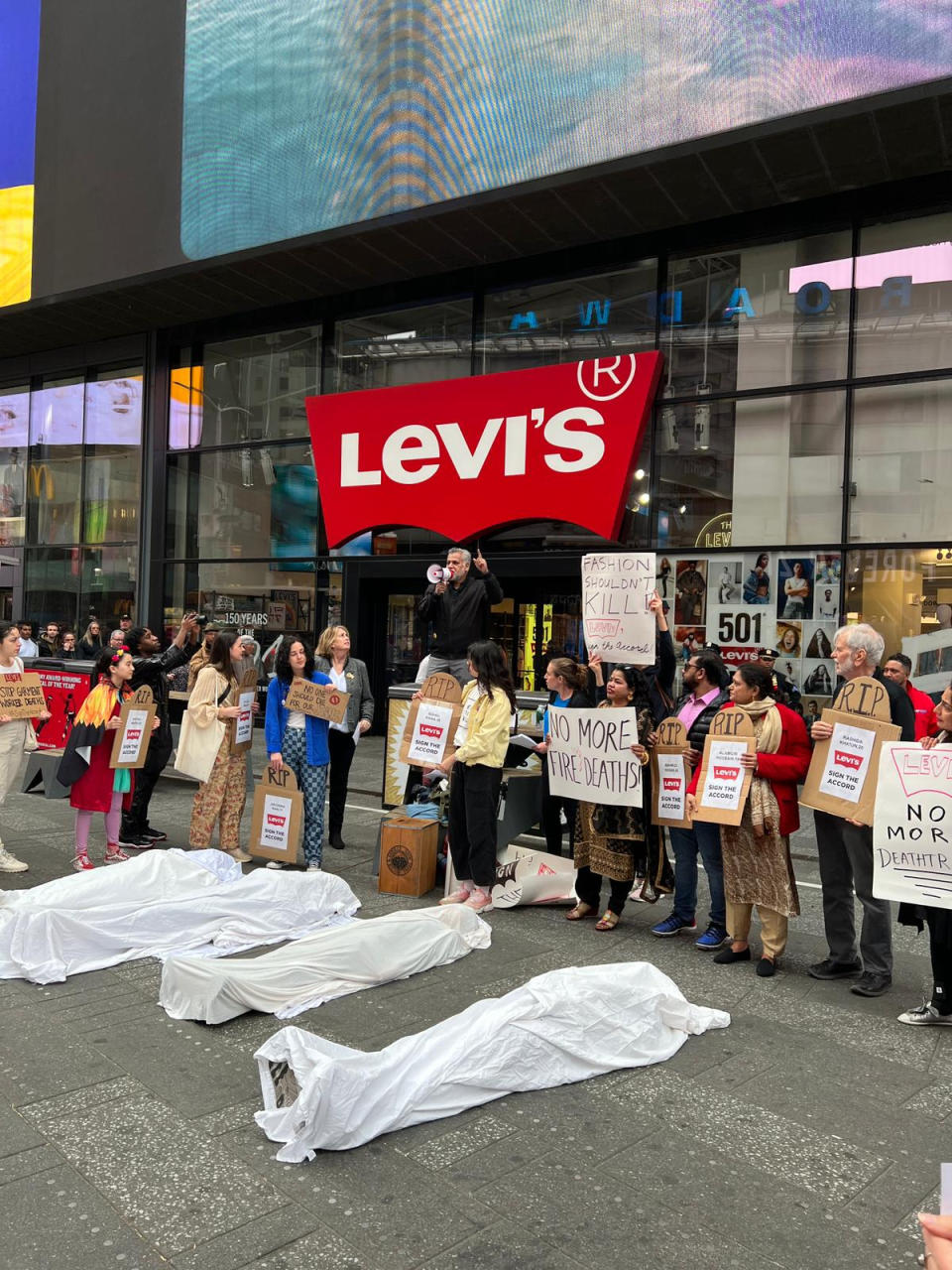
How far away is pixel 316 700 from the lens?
771cm

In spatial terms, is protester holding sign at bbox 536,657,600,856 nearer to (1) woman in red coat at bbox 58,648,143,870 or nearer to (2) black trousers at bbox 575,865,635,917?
(2) black trousers at bbox 575,865,635,917

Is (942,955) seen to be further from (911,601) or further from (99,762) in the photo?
(911,601)

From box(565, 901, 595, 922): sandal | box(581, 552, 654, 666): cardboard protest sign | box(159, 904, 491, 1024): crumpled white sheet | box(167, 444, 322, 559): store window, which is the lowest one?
box(565, 901, 595, 922): sandal

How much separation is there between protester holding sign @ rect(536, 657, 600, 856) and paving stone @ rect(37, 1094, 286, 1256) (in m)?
3.67

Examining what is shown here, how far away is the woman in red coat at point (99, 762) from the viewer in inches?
289

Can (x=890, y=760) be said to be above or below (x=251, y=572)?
below

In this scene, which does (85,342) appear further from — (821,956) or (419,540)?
(821,956)

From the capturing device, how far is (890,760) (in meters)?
5.05

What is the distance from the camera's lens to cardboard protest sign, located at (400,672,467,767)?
295 inches

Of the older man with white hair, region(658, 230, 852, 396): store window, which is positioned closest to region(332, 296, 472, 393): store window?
region(658, 230, 852, 396): store window

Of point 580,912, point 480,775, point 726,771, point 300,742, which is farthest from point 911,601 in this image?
point 300,742

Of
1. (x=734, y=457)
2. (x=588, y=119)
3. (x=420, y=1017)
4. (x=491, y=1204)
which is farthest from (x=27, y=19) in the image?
(x=491, y=1204)

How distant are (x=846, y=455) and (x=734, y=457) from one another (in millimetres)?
1421

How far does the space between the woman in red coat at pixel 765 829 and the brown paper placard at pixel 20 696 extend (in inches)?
200
